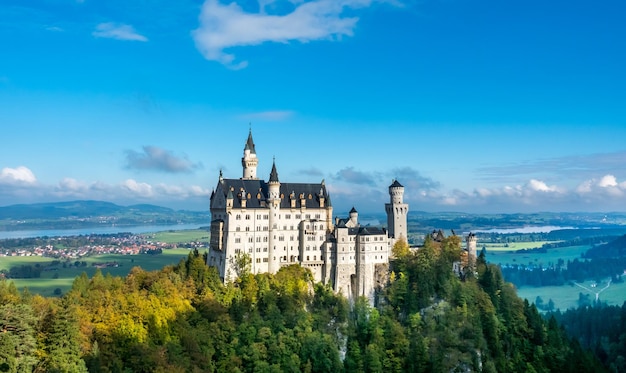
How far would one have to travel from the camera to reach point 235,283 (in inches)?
3071

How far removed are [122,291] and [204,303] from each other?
10942mm

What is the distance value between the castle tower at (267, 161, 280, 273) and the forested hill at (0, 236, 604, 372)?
2545 mm

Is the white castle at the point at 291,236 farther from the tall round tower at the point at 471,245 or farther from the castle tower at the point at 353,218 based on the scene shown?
the tall round tower at the point at 471,245

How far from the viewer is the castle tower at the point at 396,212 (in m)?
89.4

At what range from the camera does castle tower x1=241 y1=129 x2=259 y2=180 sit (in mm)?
88500

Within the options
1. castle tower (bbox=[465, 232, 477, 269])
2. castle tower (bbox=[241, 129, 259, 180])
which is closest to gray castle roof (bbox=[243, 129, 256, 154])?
castle tower (bbox=[241, 129, 259, 180])

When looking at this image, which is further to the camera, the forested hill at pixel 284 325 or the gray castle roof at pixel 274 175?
the gray castle roof at pixel 274 175

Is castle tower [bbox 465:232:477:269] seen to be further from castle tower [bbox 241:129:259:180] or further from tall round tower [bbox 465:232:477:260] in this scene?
castle tower [bbox 241:129:259:180]

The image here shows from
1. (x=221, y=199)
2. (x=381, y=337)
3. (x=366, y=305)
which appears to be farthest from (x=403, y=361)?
(x=221, y=199)

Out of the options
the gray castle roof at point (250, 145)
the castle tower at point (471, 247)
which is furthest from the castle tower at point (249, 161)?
the castle tower at point (471, 247)

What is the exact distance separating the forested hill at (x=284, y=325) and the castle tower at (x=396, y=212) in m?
4.37

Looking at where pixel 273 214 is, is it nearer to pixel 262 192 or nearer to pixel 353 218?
pixel 262 192

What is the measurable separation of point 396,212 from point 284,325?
89.0ft

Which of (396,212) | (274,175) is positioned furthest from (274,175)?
(396,212)
